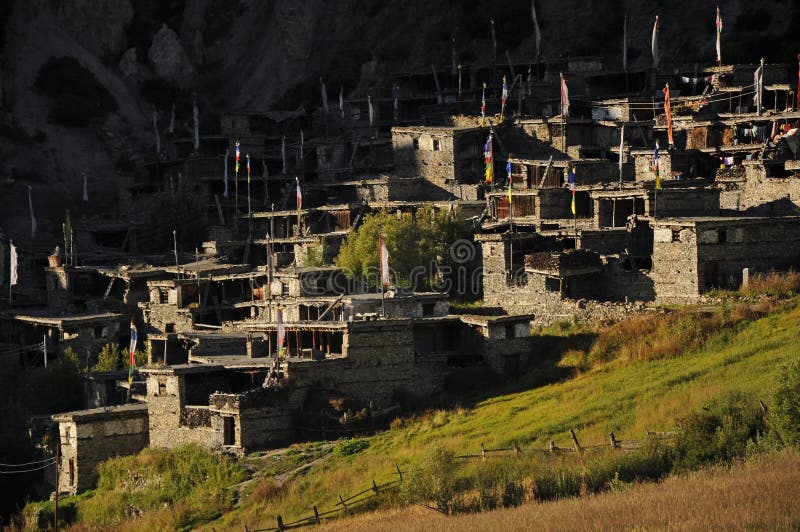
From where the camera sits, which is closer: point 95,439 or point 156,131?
point 95,439

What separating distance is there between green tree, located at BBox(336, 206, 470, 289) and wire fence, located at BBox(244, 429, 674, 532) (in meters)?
18.0

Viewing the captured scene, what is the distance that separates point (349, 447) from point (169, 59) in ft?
200

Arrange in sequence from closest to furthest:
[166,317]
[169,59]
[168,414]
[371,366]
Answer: [371,366] < [168,414] < [166,317] < [169,59]

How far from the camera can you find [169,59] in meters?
120

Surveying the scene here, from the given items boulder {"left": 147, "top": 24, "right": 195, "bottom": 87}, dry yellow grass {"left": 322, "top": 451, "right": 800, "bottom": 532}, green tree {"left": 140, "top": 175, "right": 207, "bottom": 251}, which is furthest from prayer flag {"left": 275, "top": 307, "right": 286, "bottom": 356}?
boulder {"left": 147, "top": 24, "right": 195, "bottom": 87}

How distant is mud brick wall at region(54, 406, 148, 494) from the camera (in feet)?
223

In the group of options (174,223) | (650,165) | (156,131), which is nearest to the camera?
(650,165)

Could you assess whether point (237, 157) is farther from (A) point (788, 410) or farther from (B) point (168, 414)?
(A) point (788, 410)

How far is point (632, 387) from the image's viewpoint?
62219 mm

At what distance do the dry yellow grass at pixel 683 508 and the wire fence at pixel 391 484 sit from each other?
4.03 m

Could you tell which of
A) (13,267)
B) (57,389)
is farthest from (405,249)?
(13,267)

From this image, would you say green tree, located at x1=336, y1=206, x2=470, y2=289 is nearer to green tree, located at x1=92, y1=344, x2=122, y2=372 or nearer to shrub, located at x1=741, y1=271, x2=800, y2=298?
green tree, located at x1=92, y1=344, x2=122, y2=372

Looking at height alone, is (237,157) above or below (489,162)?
above

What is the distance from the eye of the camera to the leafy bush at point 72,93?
109 m
